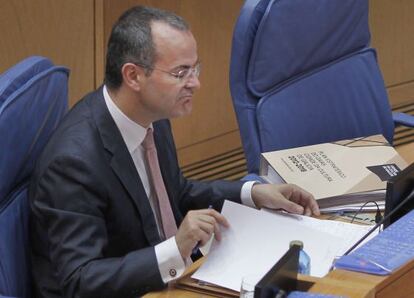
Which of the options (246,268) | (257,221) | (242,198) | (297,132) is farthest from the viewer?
(297,132)

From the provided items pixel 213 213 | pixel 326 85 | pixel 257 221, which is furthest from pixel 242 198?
pixel 326 85

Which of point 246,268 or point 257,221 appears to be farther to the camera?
point 257,221

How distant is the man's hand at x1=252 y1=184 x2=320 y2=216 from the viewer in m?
2.30

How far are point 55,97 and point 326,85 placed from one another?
111cm

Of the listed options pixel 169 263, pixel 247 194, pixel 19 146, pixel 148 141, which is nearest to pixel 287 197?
pixel 247 194

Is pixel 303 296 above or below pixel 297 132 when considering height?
above

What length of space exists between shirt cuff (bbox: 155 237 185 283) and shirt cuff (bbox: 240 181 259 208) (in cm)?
50

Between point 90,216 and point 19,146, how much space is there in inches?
8.6

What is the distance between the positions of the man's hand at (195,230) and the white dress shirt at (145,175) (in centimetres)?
2

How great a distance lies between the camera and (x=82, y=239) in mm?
1958

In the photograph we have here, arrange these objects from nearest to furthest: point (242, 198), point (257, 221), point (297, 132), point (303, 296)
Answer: point (303, 296) < point (257, 221) < point (242, 198) < point (297, 132)

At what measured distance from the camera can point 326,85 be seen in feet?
9.86

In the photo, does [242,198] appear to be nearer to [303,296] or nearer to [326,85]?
[326,85]

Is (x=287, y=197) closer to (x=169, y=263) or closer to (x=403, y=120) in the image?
(x=169, y=263)
